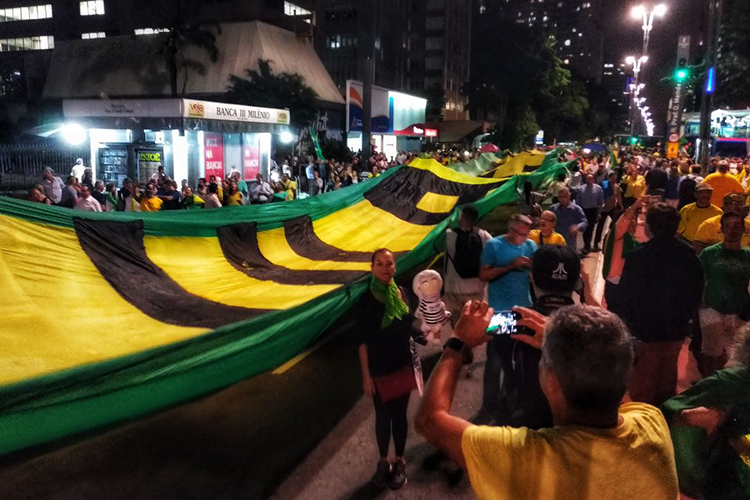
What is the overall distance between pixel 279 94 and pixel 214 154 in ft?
48.0

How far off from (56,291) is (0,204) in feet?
3.09

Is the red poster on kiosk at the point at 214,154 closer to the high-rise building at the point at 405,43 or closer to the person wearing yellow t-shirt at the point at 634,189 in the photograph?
the person wearing yellow t-shirt at the point at 634,189

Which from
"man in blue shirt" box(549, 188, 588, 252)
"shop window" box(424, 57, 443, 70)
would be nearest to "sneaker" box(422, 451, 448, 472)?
"man in blue shirt" box(549, 188, 588, 252)

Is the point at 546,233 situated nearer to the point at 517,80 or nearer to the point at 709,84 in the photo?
the point at 709,84

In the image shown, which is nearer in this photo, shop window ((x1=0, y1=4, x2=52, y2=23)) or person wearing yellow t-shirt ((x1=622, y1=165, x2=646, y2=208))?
person wearing yellow t-shirt ((x1=622, y1=165, x2=646, y2=208))

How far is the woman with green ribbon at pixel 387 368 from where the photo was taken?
4.32 meters

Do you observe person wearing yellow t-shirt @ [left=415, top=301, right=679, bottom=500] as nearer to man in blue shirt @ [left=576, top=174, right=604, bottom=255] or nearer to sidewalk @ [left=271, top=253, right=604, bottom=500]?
sidewalk @ [left=271, top=253, right=604, bottom=500]

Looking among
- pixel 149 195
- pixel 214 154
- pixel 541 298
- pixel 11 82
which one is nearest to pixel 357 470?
pixel 541 298

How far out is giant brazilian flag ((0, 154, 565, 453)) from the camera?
3422 mm

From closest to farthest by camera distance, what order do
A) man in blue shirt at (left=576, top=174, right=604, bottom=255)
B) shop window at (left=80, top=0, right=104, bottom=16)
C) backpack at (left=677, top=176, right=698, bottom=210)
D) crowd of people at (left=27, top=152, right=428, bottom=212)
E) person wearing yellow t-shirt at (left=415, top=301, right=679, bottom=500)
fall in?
person wearing yellow t-shirt at (left=415, top=301, right=679, bottom=500)
backpack at (left=677, top=176, right=698, bottom=210)
crowd of people at (left=27, top=152, right=428, bottom=212)
man in blue shirt at (left=576, top=174, right=604, bottom=255)
shop window at (left=80, top=0, right=104, bottom=16)

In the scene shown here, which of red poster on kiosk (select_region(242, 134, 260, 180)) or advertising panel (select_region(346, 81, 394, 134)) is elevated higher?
advertising panel (select_region(346, 81, 394, 134))

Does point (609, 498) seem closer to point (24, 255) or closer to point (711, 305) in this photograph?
point (711, 305)

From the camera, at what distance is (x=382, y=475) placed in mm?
4348

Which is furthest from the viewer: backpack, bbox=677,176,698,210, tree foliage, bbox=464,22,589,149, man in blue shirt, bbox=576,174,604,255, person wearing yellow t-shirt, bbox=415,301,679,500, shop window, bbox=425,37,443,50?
shop window, bbox=425,37,443,50
